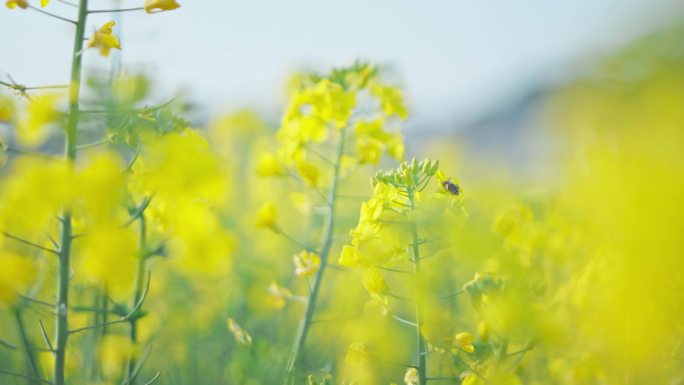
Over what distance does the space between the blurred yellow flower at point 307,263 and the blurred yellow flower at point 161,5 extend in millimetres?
1177

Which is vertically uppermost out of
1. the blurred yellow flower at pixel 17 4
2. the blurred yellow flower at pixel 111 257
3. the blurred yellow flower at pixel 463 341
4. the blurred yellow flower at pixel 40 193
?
the blurred yellow flower at pixel 17 4

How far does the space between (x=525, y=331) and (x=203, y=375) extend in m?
2.22

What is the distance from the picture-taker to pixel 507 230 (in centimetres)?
261

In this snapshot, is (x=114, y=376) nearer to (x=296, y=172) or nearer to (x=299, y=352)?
(x=299, y=352)

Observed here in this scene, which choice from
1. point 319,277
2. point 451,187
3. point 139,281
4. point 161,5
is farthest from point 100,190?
point 319,277

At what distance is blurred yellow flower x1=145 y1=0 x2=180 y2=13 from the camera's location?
5.77 ft

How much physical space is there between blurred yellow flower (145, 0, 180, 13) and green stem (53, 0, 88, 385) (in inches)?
Answer: 6.6

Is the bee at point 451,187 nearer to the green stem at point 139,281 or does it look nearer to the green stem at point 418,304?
the green stem at point 418,304

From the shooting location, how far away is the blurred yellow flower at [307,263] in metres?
2.59

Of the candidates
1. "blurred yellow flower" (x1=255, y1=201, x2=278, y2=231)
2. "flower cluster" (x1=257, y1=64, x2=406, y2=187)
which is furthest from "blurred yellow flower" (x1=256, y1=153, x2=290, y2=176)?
"blurred yellow flower" (x1=255, y1=201, x2=278, y2=231)

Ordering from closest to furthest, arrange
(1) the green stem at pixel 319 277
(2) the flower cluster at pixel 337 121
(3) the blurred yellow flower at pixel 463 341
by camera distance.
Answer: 1. (3) the blurred yellow flower at pixel 463 341
2. (1) the green stem at pixel 319 277
3. (2) the flower cluster at pixel 337 121

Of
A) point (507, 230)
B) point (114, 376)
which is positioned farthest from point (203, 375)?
point (507, 230)

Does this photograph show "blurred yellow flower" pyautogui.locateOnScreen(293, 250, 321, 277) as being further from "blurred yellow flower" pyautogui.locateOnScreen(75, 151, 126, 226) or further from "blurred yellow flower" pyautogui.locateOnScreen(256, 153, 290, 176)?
"blurred yellow flower" pyautogui.locateOnScreen(75, 151, 126, 226)

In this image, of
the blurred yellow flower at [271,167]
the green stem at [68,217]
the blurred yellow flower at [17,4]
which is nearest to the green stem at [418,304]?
the green stem at [68,217]
